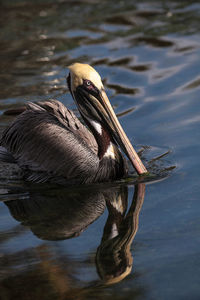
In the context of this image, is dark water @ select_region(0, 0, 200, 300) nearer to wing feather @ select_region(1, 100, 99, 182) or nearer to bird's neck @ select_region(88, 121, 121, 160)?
wing feather @ select_region(1, 100, 99, 182)

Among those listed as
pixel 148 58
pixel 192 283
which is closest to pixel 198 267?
pixel 192 283

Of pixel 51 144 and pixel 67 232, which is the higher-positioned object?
pixel 67 232

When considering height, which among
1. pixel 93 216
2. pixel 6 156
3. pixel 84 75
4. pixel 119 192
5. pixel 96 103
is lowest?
pixel 6 156

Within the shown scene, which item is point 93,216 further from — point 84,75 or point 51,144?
point 84,75

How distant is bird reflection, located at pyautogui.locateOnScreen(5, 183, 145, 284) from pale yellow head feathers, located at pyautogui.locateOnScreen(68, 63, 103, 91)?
2.72 feet

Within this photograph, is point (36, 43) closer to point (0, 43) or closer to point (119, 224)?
point (0, 43)

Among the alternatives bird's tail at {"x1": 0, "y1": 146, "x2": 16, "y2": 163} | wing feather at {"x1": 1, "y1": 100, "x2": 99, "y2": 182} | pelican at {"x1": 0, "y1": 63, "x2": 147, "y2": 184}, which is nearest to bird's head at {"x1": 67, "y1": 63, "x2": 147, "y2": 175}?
pelican at {"x1": 0, "y1": 63, "x2": 147, "y2": 184}

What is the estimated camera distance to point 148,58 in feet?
28.1

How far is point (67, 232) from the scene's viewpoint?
417cm

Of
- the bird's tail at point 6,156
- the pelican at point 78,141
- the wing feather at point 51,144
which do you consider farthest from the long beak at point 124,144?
the bird's tail at point 6,156

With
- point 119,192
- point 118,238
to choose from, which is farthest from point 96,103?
point 118,238

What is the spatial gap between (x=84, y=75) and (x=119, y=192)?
3.21ft

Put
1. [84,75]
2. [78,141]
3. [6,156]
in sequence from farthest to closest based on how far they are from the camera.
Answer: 1. [6,156]
2. [78,141]
3. [84,75]

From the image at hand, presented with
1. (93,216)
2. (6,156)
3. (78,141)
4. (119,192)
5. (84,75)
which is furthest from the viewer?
(6,156)
